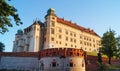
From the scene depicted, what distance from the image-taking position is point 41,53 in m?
55.2

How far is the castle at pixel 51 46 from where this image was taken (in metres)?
50.6

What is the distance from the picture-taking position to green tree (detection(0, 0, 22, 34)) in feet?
72.2

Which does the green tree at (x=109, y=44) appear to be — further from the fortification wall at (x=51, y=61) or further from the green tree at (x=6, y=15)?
the green tree at (x=6, y=15)

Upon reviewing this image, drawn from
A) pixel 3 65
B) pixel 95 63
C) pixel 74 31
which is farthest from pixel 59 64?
pixel 74 31

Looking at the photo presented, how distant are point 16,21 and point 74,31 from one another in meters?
70.0

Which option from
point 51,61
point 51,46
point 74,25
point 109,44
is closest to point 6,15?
point 51,61

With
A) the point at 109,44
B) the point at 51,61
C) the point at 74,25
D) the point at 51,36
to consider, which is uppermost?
the point at 74,25

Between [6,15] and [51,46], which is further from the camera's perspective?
[51,46]

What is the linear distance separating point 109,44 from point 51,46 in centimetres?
2511

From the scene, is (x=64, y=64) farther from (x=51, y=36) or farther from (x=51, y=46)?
(x=51, y=36)

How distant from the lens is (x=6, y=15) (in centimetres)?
2250

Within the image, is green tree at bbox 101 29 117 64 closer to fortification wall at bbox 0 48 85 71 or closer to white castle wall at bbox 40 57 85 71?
fortification wall at bbox 0 48 85 71

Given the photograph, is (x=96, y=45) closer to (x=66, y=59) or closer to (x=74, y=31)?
(x=74, y=31)

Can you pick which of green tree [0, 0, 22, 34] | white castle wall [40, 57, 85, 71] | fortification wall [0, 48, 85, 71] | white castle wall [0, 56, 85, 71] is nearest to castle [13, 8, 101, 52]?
white castle wall [0, 56, 85, 71]
